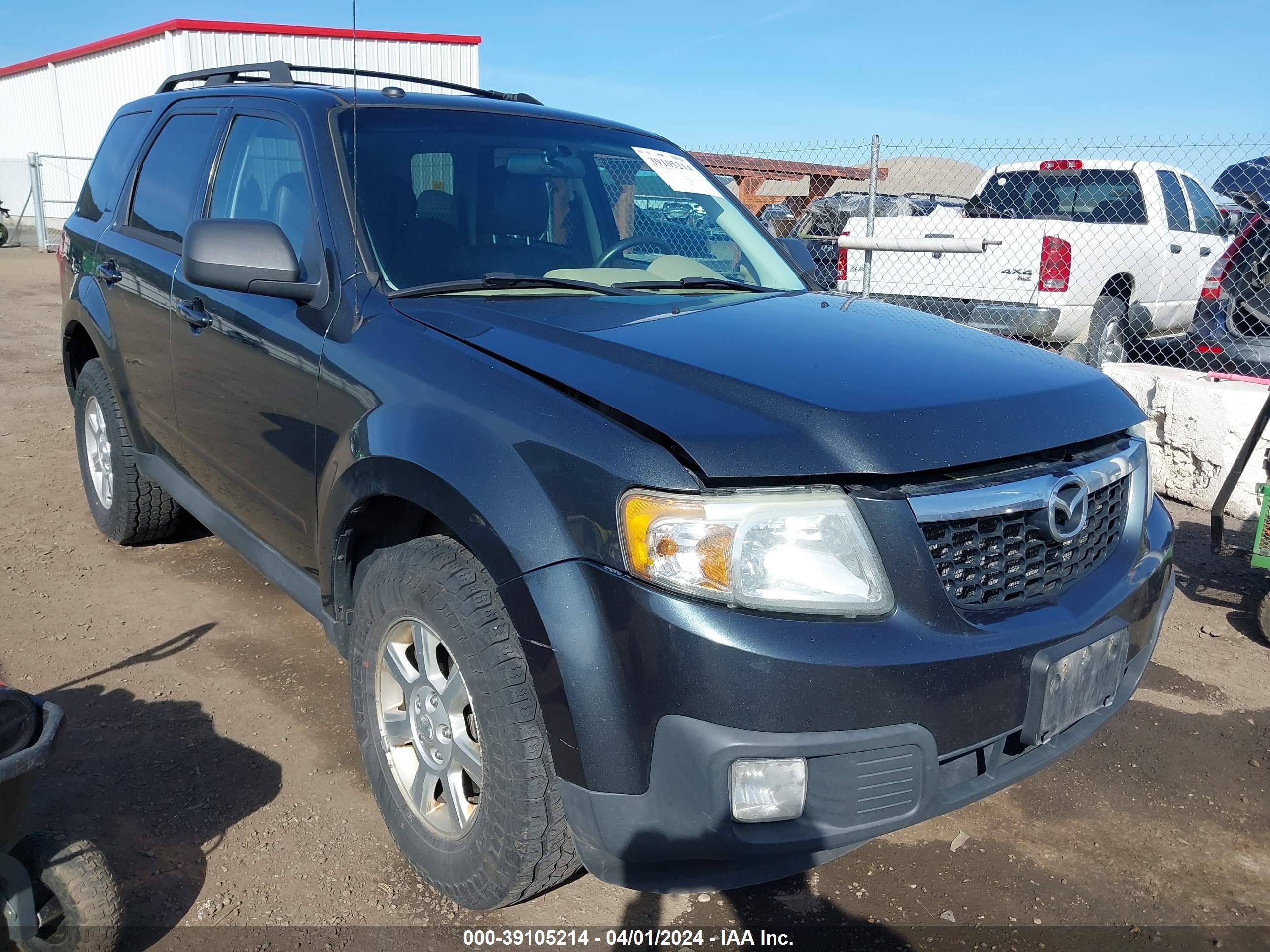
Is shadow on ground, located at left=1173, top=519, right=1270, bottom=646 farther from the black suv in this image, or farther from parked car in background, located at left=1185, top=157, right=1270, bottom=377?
the black suv

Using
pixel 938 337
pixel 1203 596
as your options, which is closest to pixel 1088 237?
pixel 1203 596

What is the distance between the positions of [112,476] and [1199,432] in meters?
5.56

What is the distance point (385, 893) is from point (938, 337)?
1951 mm

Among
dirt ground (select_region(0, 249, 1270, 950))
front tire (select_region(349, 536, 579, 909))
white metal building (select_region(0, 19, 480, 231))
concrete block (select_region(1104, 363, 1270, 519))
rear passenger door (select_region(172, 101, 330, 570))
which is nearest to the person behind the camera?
front tire (select_region(349, 536, 579, 909))

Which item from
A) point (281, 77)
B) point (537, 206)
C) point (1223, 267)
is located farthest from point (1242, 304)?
point (281, 77)

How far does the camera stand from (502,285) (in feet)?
8.97

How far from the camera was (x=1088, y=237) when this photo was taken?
827 cm

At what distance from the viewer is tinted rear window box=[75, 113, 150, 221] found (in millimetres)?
4160

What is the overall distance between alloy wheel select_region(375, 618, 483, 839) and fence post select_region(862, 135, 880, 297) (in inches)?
209

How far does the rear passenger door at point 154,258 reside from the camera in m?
3.59

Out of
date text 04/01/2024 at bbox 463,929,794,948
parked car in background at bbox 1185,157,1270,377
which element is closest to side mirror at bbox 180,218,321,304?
date text 04/01/2024 at bbox 463,929,794,948

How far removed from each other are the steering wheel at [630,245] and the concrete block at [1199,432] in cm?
354

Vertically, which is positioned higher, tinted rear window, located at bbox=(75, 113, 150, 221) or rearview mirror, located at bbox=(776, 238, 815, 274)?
tinted rear window, located at bbox=(75, 113, 150, 221)

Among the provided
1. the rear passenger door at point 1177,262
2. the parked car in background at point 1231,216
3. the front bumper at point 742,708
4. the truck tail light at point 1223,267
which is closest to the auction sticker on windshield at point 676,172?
the front bumper at point 742,708
